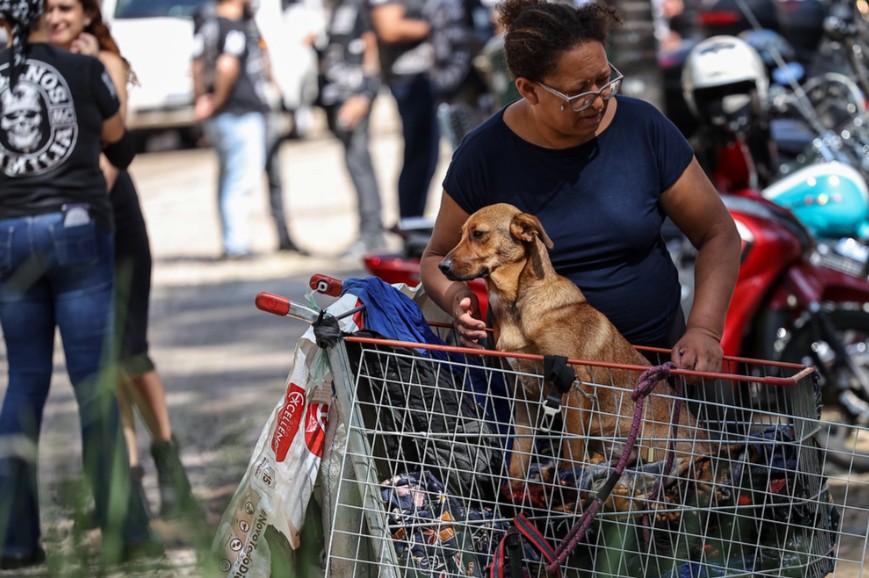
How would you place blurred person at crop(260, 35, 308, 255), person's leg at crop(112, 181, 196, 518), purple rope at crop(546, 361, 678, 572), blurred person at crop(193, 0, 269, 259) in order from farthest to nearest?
blurred person at crop(260, 35, 308, 255)
blurred person at crop(193, 0, 269, 259)
person's leg at crop(112, 181, 196, 518)
purple rope at crop(546, 361, 678, 572)

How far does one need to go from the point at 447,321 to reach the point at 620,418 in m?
0.78

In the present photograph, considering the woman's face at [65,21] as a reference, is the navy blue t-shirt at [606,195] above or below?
below

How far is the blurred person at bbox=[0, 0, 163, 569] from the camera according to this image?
4957 millimetres

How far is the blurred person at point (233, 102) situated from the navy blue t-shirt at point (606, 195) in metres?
8.19

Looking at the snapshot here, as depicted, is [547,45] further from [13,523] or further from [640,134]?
[13,523]

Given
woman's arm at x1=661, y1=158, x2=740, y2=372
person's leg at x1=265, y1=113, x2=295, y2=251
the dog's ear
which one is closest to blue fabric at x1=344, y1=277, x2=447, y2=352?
the dog's ear

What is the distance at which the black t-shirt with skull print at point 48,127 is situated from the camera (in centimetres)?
495

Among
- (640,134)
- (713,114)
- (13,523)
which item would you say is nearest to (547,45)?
(640,134)

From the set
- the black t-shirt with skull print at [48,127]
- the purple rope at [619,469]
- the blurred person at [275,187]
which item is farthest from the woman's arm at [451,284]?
the blurred person at [275,187]

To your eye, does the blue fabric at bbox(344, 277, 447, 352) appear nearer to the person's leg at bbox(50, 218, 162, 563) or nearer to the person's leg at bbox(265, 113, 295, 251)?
the person's leg at bbox(50, 218, 162, 563)

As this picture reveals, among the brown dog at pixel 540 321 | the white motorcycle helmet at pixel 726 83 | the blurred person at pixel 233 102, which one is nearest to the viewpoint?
the brown dog at pixel 540 321

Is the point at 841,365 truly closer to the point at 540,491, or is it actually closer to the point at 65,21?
the point at 540,491

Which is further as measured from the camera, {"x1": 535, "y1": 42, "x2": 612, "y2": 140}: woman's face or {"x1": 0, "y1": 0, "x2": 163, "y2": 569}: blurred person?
{"x1": 0, "y1": 0, "x2": 163, "y2": 569}: blurred person

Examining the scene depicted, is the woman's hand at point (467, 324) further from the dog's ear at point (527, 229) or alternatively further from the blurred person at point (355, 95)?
the blurred person at point (355, 95)
